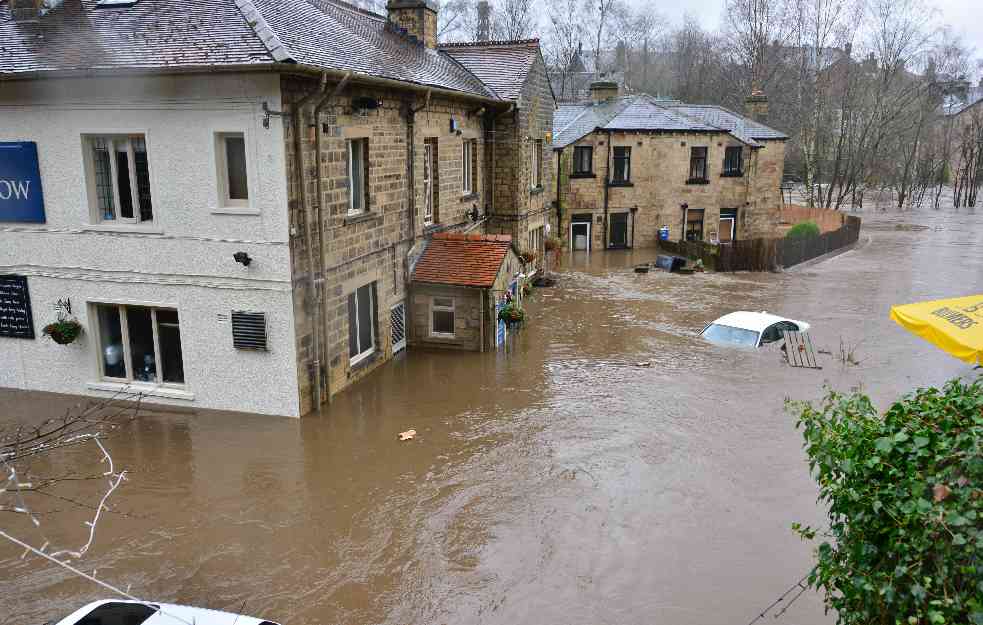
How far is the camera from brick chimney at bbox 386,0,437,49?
2050 centimetres

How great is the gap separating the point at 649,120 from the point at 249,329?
25032mm

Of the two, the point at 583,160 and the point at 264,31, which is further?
the point at 583,160

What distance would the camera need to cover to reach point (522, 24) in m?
63.2

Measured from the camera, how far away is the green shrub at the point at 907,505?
4.12 m

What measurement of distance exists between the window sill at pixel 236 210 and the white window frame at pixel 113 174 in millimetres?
1275

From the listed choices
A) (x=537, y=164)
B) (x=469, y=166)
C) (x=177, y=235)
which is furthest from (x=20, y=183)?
(x=537, y=164)

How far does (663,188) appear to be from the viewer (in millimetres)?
33844

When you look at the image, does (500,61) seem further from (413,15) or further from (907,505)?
(907,505)

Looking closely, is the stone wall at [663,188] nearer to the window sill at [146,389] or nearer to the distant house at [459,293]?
the distant house at [459,293]

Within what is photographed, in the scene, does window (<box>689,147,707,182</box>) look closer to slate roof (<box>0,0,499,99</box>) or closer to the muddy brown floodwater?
the muddy brown floodwater

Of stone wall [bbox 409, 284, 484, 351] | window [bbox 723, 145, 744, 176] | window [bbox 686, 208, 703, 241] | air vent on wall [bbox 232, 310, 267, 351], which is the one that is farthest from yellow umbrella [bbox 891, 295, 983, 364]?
window [bbox 723, 145, 744, 176]

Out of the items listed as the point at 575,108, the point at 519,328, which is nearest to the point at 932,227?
the point at 575,108

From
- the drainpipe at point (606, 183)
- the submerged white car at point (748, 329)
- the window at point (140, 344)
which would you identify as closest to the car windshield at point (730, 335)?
the submerged white car at point (748, 329)

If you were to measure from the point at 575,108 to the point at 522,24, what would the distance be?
29.7 meters
